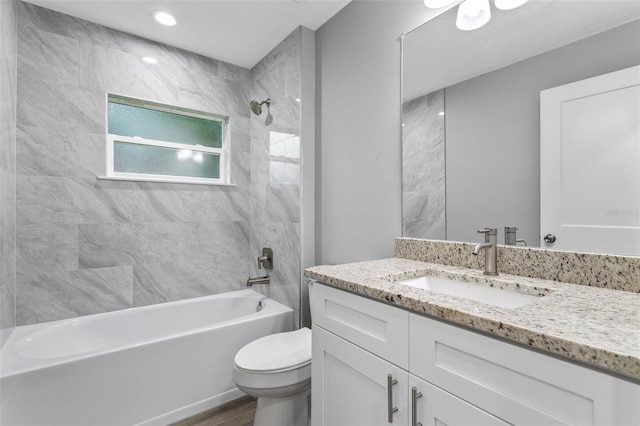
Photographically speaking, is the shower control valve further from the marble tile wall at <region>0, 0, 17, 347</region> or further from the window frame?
the marble tile wall at <region>0, 0, 17, 347</region>

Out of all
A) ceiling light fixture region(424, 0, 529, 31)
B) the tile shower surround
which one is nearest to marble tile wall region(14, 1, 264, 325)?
the tile shower surround

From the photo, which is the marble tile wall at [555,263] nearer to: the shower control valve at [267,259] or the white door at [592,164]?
the white door at [592,164]

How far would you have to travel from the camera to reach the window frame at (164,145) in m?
2.29

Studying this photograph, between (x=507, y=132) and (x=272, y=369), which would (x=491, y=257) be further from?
(x=272, y=369)

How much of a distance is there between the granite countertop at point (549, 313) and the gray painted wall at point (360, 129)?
0.67 m

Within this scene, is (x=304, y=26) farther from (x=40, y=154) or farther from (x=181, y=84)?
(x=40, y=154)

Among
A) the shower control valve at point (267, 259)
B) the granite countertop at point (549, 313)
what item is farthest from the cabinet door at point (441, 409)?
the shower control valve at point (267, 259)

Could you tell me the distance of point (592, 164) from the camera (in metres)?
1.01

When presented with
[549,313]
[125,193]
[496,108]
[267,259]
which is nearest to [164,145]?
[125,193]

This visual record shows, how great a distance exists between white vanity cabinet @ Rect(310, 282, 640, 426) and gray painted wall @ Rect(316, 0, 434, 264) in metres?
0.71

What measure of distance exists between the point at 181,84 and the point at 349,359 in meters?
2.48

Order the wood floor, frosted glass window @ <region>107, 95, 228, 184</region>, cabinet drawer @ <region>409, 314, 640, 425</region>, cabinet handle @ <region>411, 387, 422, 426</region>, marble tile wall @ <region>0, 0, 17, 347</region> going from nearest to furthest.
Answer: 1. cabinet drawer @ <region>409, 314, 640, 425</region>
2. cabinet handle @ <region>411, 387, 422, 426</region>
3. marble tile wall @ <region>0, 0, 17, 347</region>
4. the wood floor
5. frosted glass window @ <region>107, 95, 228, 184</region>

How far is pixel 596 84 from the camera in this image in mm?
1015

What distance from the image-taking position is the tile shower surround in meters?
2.00
